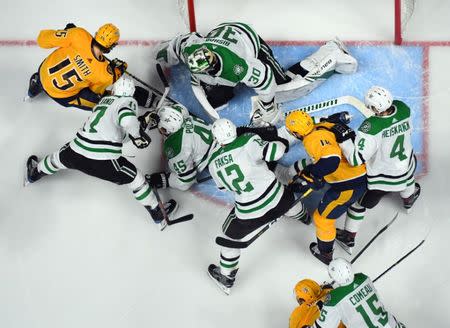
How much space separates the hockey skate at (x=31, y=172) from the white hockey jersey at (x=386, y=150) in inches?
72.9

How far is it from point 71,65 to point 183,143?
0.77 m

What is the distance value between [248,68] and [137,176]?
87cm

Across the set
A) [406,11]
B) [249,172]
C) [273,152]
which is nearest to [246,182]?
[249,172]

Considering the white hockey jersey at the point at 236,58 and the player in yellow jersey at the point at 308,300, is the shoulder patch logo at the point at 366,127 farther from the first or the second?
the player in yellow jersey at the point at 308,300

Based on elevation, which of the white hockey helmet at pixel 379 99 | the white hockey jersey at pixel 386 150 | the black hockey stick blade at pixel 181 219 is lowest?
the black hockey stick blade at pixel 181 219

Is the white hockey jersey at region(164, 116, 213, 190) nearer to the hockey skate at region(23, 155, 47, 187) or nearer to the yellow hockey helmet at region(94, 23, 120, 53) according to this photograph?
the yellow hockey helmet at region(94, 23, 120, 53)

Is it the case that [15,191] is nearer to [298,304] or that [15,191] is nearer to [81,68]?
[81,68]

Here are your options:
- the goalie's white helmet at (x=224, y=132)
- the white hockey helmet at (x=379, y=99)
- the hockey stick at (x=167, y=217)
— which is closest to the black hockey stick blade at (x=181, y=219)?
the hockey stick at (x=167, y=217)

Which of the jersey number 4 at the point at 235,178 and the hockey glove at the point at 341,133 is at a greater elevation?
the hockey glove at the point at 341,133

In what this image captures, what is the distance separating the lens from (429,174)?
17.5ft

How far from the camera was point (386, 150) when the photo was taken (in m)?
4.78

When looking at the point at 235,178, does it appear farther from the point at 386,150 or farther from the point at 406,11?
the point at 406,11

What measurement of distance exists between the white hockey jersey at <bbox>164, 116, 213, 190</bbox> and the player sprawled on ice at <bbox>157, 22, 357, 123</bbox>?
10.3 inches

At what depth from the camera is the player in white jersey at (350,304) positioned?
4.51 metres
